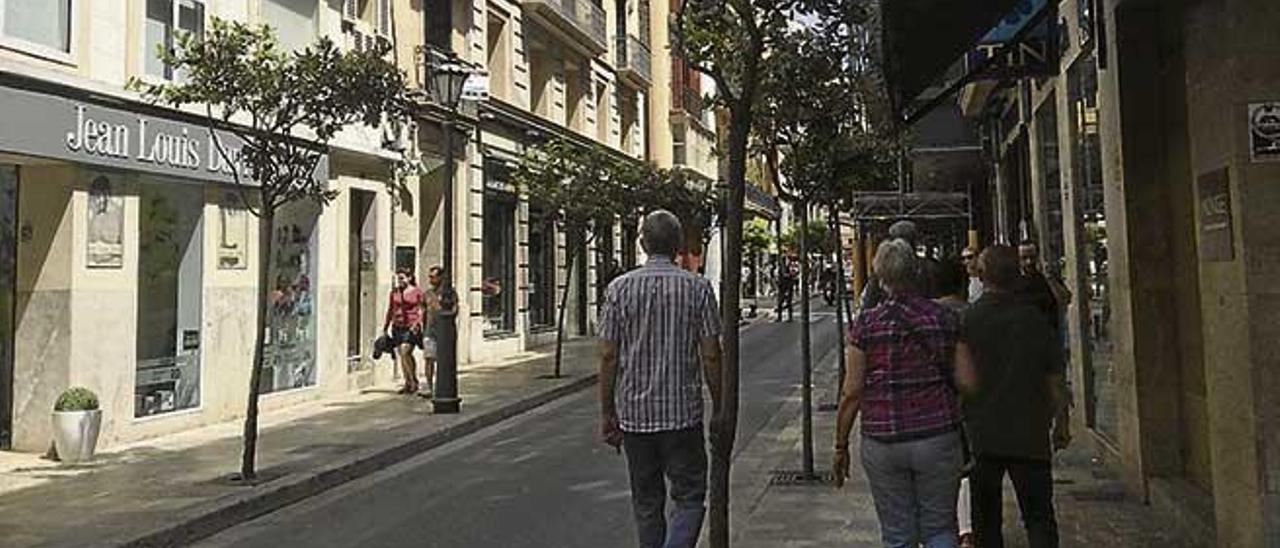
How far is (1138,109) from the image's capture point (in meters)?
7.52

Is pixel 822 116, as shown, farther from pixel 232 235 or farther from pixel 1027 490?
pixel 232 235

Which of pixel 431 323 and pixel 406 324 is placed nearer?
pixel 431 323

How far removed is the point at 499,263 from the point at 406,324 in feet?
26.1

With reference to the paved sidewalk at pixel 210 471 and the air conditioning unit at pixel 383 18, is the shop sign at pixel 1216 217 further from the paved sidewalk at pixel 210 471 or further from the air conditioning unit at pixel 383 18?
the air conditioning unit at pixel 383 18

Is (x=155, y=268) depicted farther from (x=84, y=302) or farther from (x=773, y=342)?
(x=773, y=342)

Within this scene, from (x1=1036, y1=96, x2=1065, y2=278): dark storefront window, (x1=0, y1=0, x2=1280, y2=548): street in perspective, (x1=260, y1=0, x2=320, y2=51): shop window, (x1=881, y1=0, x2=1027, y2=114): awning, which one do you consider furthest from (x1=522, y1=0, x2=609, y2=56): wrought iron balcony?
(x1=881, y1=0, x2=1027, y2=114): awning

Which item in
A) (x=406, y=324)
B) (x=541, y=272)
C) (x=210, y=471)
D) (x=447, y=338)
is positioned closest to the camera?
(x=210, y=471)

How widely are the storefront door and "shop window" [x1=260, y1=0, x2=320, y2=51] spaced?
4427 mm

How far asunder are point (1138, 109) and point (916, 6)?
182cm

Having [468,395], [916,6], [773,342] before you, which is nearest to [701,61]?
[916,6]

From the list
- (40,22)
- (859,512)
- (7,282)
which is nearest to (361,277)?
(7,282)

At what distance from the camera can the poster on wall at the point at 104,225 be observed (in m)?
11.5

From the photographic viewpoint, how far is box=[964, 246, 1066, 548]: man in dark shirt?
549 cm

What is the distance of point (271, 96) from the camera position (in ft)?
30.9
